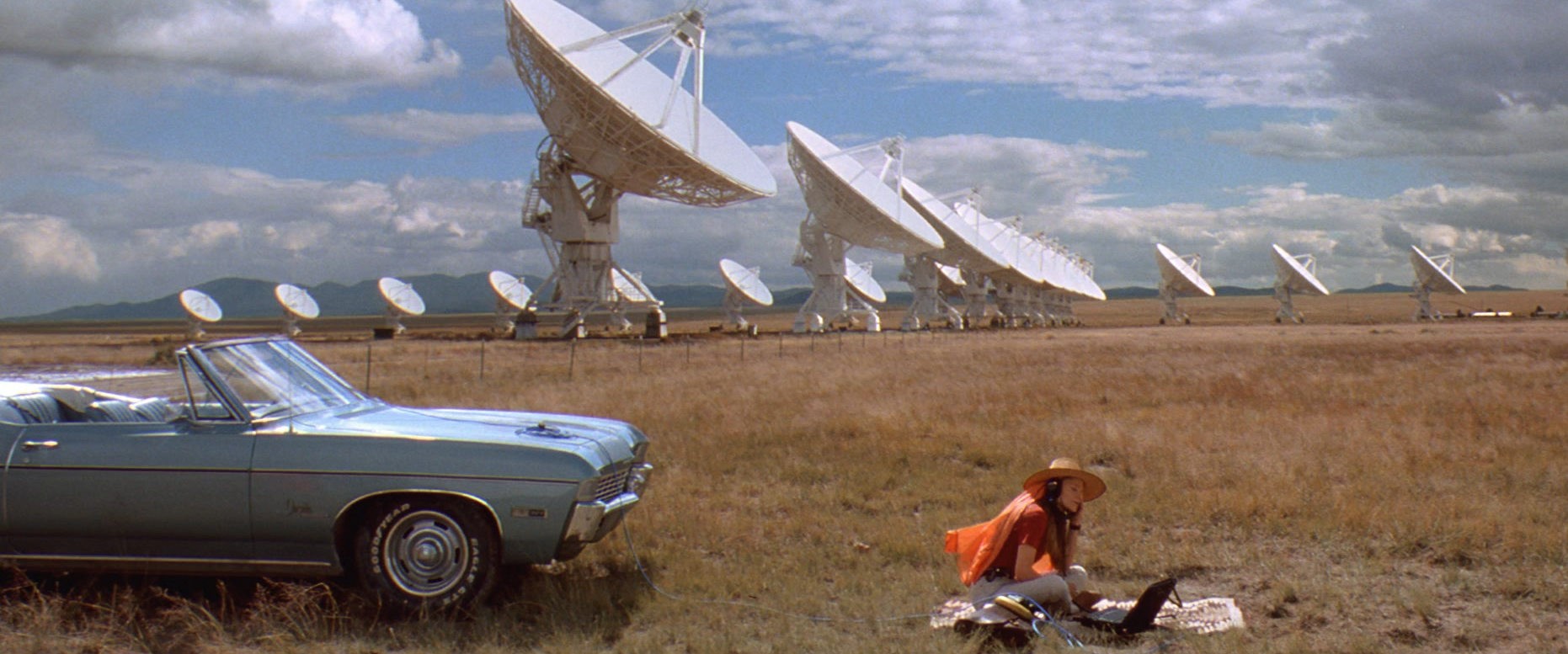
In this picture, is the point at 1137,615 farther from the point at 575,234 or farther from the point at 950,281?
the point at 950,281

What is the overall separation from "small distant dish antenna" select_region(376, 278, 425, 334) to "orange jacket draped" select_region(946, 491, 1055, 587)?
6778 cm

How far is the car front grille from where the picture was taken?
586 centimetres

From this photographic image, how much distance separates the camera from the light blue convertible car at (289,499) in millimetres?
5555

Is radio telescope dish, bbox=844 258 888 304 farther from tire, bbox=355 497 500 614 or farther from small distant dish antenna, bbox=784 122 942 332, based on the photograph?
tire, bbox=355 497 500 614

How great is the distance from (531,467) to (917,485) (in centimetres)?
514

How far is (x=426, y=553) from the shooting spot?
18.6 ft

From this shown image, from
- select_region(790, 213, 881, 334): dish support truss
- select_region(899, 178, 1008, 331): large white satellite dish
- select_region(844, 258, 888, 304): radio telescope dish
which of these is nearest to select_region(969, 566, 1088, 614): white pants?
select_region(790, 213, 881, 334): dish support truss

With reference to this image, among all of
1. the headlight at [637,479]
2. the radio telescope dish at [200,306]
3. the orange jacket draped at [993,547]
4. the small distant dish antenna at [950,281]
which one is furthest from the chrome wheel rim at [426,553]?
the small distant dish antenna at [950,281]

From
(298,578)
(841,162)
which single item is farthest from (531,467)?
(841,162)

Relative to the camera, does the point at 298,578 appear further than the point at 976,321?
No

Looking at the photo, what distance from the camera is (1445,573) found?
268 inches

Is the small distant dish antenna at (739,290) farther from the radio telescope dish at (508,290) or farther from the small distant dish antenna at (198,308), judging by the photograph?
the small distant dish antenna at (198,308)

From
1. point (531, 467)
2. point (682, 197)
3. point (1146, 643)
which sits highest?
point (682, 197)

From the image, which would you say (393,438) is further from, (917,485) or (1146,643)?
(917,485)
